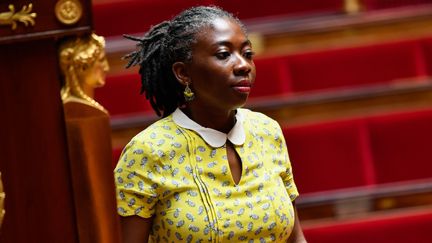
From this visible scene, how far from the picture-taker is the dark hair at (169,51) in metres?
0.43

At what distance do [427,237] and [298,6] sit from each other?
0.27 meters

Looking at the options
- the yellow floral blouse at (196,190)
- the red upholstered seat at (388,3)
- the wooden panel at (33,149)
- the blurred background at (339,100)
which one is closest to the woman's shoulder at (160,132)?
the yellow floral blouse at (196,190)

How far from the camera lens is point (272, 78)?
79 cm

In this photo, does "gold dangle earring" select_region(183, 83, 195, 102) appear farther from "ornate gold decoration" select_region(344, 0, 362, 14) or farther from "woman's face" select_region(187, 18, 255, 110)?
"ornate gold decoration" select_region(344, 0, 362, 14)

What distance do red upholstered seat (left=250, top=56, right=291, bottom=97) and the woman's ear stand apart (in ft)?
1.21

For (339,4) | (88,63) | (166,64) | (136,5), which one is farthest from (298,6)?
(88,63)

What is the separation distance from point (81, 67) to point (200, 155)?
0.39ft

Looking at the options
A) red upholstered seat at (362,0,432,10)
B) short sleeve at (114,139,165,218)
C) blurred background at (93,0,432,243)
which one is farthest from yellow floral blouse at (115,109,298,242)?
red upholstered seat at (362,0,432,10)

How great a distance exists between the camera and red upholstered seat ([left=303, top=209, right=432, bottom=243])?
0.70m

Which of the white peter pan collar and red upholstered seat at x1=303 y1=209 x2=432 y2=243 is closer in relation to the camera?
the white peter pan collar

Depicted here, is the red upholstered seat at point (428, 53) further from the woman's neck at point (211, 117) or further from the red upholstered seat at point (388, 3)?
the woman's neck at point (211, 117)

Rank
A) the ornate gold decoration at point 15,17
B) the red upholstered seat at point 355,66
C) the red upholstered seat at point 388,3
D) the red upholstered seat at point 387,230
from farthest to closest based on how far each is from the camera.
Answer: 1. the red upholstered seat at point 388,3
2. the red upholstered seat at point 355,66
3. the red upholstered seat at point 387,230
4. the ornate gold decoration at point 15,17

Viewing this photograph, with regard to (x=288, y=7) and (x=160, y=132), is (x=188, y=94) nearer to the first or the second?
(x=160, y=132)

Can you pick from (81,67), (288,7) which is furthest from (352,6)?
(81,67)
